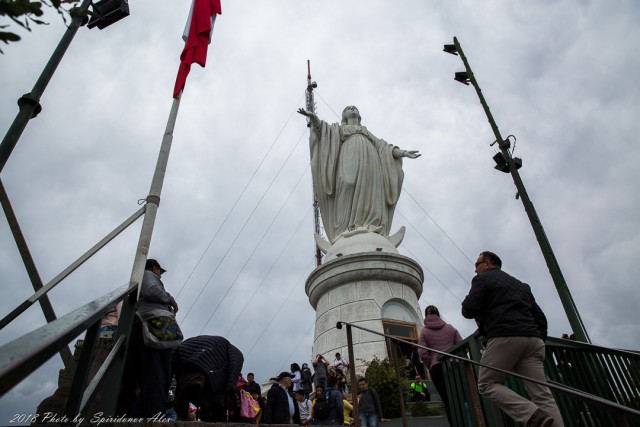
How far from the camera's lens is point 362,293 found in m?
10.1

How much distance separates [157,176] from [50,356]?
2.94m

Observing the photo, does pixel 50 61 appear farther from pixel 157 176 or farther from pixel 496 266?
→ pixel 496 266

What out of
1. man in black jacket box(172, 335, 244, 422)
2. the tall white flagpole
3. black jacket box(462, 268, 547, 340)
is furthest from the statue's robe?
man in black jacket box(172, 335, 244, 422)

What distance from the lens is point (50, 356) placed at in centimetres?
144

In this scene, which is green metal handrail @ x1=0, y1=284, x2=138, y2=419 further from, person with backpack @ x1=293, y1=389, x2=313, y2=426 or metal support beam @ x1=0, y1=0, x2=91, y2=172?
person with backpack @ x1=293, y1=389, x2=313, y2=426

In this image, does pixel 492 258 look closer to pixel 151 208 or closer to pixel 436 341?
pixel 436 341

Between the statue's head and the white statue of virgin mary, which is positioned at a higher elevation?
the statue's head

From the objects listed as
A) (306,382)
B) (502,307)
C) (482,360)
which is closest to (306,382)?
(306,382)

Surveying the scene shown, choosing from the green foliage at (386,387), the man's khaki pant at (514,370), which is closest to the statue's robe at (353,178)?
the green foliage at (386,387)

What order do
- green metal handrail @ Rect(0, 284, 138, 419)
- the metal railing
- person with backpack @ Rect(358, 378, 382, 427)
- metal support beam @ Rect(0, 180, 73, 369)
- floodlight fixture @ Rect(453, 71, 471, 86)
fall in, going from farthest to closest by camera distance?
floodlight fixture @ Rect(453, 71, 471, 86) < person with backpack @ Rect(358, 378, 382, 427) < the metal railing < metal support beam @ Rect(0, 180, 73, 369) < green metal handrail @ Rect(0, 284, 138, 419)

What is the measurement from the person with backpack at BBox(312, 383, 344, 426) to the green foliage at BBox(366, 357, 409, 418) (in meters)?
0.97

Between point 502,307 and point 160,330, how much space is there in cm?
260

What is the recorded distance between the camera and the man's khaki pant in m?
3.46

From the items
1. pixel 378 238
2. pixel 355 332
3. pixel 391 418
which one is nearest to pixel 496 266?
pixel 391 418
